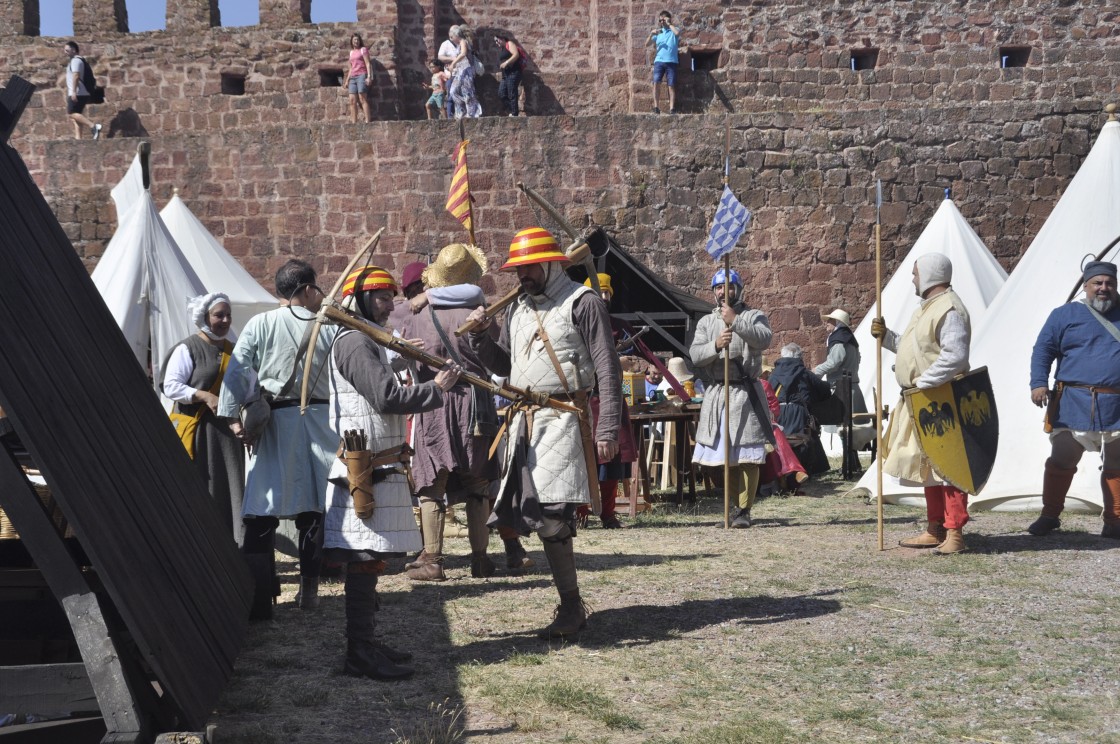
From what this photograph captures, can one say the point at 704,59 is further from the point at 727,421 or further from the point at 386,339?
the point at 386,339

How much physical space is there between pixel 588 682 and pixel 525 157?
38.9 feet

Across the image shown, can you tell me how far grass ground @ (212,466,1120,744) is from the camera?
3686 mm

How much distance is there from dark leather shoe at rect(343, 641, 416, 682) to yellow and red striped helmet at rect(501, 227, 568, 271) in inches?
60.1

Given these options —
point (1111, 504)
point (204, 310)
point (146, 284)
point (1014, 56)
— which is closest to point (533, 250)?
point (204, 310)

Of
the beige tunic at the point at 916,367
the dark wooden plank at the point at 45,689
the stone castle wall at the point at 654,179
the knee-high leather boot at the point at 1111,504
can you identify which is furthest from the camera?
the stone castle wall at the point at 654,179

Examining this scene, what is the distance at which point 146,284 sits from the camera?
10578mm

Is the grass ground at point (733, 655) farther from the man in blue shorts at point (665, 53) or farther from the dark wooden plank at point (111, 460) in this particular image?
the man in blue shorts at point (665, 53)

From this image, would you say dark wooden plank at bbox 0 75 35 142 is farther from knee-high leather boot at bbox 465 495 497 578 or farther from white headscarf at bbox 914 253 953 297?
white headscarf at bbox 914 253 953 297

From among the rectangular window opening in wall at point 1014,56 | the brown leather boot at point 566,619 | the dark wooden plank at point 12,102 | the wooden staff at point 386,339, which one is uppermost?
the rectangular window opening in wall at point 1014,56

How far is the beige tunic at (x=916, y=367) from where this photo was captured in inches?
257

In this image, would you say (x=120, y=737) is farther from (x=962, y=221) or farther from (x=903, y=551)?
(x=962, y=221)

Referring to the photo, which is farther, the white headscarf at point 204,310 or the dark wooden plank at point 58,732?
the white headscarf at point 204,310

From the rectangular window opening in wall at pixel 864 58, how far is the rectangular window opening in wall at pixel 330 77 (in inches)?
298

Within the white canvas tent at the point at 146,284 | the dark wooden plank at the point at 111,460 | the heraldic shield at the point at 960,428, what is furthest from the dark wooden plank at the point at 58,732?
the white canvas tent at the point at 146,284
